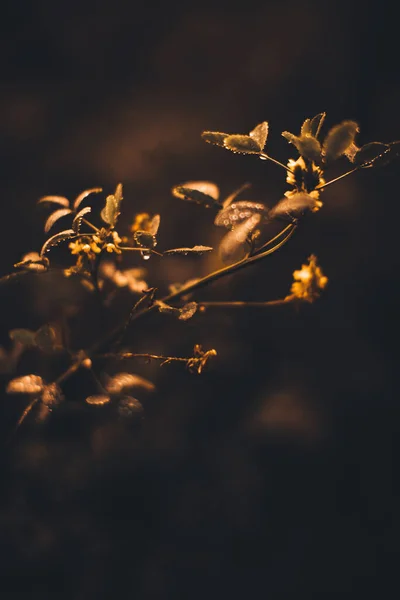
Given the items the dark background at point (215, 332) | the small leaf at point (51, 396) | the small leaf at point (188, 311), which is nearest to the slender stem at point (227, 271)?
the small leaf at point (188, 311)

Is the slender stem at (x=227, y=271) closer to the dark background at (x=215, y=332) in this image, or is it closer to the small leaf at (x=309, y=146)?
the small leaf at (x=309, y=146)

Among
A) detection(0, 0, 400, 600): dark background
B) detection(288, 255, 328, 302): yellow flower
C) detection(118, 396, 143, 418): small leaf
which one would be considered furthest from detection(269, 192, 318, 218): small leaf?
detection(0, 0, 400, 600): dark background

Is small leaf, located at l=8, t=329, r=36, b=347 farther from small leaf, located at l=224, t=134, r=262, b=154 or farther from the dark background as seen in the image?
small leaf, located at l=224, t=134, r=262, b=154

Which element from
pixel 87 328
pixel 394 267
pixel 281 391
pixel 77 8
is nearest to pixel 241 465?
pixel 281 391

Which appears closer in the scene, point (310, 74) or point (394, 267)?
point (310, 74)

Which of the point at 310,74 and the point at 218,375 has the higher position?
the point at 310,74

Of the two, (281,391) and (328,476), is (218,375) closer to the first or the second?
(281,391)
